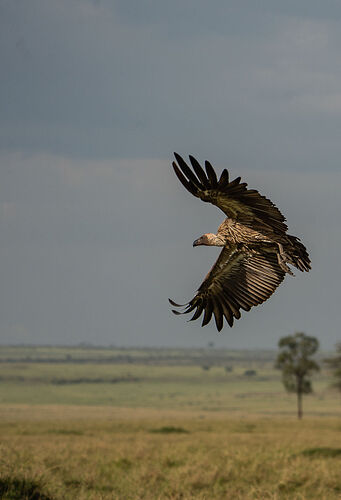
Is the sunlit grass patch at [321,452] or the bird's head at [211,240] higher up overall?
the bird's head at [211,240]

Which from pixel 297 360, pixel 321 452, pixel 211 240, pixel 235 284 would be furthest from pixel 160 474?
pixel 297 360

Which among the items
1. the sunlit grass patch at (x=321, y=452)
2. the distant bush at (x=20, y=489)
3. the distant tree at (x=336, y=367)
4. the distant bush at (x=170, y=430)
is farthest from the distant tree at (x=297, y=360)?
the distant bush at (x=20, y=489)

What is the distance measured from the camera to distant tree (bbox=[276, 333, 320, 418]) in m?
67.3

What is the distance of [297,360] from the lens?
223 feet

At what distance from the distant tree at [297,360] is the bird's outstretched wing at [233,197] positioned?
5949cm

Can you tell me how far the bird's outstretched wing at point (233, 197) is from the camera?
8.40 m

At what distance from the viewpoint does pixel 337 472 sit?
20.2 metres

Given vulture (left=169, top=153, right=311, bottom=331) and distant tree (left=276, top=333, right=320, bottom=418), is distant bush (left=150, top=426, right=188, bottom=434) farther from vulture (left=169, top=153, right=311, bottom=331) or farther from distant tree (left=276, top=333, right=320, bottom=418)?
vulture (left=169, top=153, right=311, bottom=331)

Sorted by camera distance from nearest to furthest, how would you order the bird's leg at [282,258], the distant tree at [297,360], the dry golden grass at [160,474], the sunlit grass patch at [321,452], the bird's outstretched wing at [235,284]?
1. the bird's leg at [282,258]
2. the bird's outstretched wing at [235,284]
3. the dry golden grass at [160,474]
4. the sunlit grass patch at [321,452]
5. the distant tree at [297,360]

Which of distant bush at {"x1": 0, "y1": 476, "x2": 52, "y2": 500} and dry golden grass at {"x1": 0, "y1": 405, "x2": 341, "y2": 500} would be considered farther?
dry golden grass at {"x1": 0, "y1": 405, "x2": 341, "y2": 500}

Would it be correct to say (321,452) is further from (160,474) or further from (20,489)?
(20,489)

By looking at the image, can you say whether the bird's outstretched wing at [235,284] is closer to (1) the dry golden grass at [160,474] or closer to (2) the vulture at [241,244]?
(2) the vulture at [241,244]

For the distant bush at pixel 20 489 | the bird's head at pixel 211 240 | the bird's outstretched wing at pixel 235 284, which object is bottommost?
the distant bush at pixel 20 489

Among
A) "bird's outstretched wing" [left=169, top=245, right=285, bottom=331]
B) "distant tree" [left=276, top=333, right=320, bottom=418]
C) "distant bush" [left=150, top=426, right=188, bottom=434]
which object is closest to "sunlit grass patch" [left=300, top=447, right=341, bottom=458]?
"distant bush" [left=150, top=426, right=188, bottom=434]
